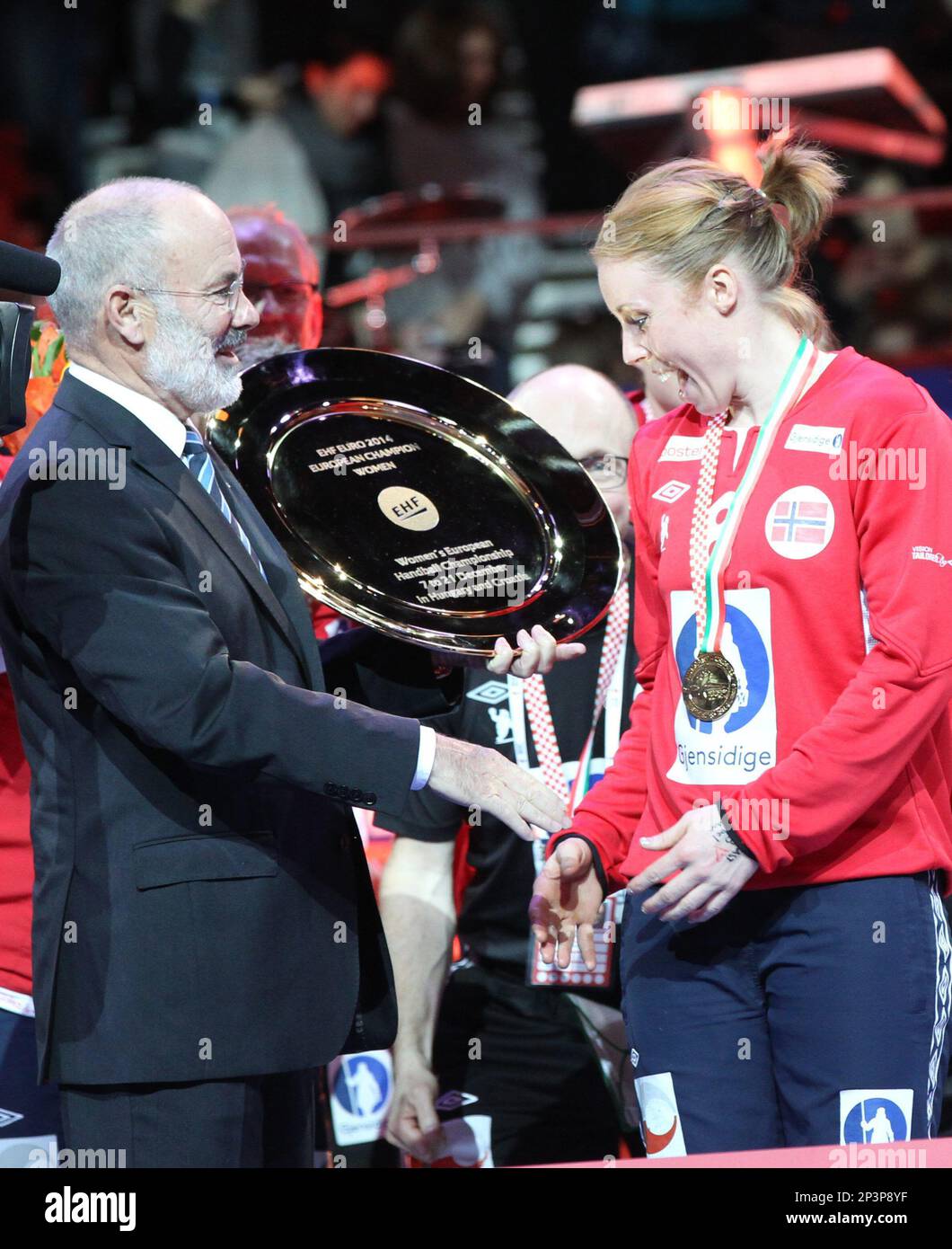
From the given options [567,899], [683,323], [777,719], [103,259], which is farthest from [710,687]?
[103,259]

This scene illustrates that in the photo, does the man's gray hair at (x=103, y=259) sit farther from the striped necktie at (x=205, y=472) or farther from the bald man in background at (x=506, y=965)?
the bald man in background at (x=506, y=965)

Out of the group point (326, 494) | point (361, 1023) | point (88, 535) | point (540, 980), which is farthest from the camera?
point (540, 980)

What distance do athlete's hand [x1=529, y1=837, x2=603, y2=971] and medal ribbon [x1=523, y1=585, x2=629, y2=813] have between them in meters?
0.54

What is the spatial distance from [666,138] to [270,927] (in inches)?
207

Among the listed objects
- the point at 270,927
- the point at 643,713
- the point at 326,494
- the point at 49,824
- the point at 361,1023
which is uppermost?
the point at 326,494

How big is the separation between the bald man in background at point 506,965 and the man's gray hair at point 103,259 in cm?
98

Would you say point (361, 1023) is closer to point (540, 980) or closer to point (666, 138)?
point (540, 980)

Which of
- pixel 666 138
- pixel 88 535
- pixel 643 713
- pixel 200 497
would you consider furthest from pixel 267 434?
pixel 666 138

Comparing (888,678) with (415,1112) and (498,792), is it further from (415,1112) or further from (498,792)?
(415,1112)

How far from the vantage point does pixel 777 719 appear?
6.62 ft

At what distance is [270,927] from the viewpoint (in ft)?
6.48

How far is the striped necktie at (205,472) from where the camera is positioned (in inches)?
82.8

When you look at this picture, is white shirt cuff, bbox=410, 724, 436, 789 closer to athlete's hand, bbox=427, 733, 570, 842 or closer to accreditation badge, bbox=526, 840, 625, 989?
athlete's hand, bbox=427, 733, 570, 842

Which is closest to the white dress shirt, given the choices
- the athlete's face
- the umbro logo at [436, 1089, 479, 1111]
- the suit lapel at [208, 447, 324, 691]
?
the suit lapel at [208, 447, 324, 691]
